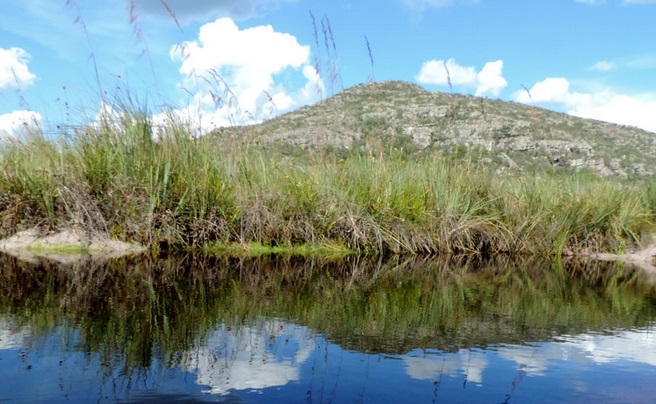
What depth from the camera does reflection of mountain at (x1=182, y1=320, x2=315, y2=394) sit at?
8.89ft

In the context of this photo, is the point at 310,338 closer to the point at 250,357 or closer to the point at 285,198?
the point at 250,357

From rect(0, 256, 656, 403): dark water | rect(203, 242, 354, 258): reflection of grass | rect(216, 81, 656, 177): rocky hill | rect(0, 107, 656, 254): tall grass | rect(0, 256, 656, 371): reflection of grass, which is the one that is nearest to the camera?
rect(0, 256, 656, 403): dark water

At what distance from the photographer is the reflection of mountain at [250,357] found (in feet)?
8.89

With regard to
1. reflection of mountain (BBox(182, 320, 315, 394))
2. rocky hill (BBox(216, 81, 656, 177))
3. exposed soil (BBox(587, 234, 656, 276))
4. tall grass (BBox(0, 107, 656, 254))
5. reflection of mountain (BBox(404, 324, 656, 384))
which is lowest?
reflection of mountain (BBox(404, 324, 656, 384))

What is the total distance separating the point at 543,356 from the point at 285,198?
5.04 m

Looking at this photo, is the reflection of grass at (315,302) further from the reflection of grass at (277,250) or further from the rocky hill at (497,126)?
the rocky hill at (497,126)

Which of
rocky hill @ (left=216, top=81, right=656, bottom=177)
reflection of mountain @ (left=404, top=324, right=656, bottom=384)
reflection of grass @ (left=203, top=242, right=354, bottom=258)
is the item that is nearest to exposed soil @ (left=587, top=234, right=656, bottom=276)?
reflection of grass @ (left=203, top=242, right=354, bottom=258)

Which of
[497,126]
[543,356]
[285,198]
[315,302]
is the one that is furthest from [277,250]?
[497,126]

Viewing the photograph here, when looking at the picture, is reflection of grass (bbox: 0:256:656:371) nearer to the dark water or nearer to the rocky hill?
the dark water

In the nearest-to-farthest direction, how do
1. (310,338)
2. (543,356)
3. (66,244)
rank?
(543,356), (310,338), (66,244)

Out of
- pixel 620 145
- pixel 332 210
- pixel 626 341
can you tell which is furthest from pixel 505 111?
pixel 626 341

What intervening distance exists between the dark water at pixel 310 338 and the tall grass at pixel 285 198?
162 cm

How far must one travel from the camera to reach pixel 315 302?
4477 mm

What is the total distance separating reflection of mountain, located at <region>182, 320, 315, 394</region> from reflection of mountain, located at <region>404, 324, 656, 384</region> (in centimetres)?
67
